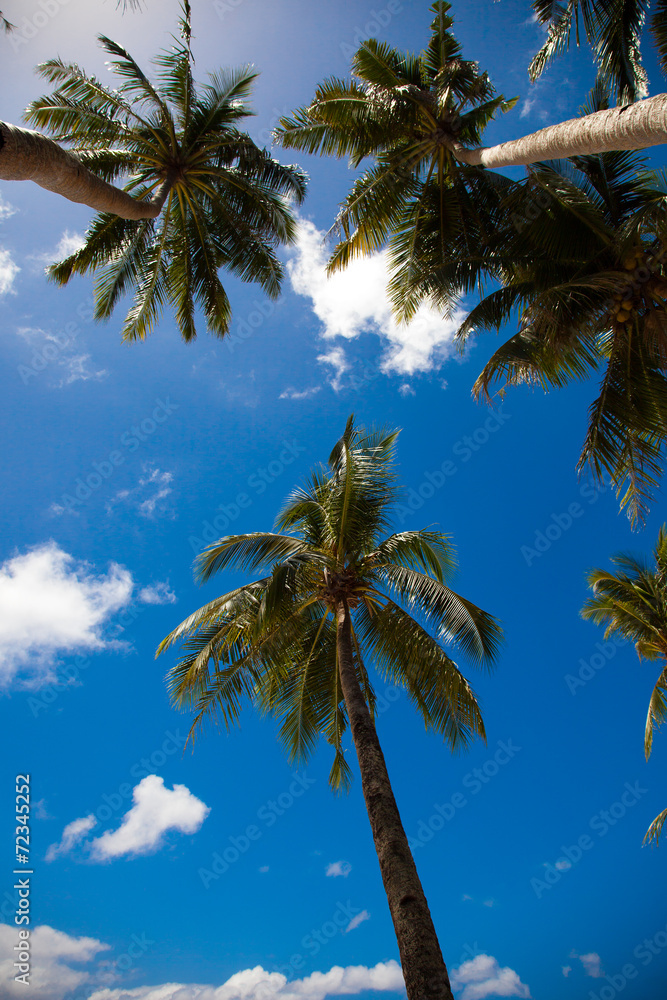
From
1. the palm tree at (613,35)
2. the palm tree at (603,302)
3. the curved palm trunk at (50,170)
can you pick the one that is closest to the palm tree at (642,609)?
the palm tree at (603,302)

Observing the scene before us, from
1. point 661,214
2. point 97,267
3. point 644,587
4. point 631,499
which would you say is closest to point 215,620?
point 631,499

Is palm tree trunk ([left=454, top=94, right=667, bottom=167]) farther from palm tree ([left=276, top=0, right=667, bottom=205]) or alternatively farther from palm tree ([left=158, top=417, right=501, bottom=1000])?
palm tree ([left=158, top=417, right=501, bottom=1000])

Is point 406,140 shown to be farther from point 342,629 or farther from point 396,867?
point 396,867

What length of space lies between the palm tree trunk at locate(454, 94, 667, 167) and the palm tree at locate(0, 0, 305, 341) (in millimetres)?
5254

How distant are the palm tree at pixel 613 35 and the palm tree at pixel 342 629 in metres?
6.95

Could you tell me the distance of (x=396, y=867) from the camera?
6820 millimetres

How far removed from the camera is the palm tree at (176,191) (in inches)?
409

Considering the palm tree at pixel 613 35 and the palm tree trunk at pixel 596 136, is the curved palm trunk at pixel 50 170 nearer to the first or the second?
the palm tree trunk at pixel 596 136

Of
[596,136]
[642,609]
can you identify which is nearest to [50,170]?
[596,136]

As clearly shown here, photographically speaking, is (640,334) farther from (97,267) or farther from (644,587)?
(97,267)

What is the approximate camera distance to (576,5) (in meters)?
8.33

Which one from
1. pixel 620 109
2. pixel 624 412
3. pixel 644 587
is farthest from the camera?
pixel 644 587

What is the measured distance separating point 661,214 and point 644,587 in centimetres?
1128

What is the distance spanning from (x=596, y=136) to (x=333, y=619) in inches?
337
